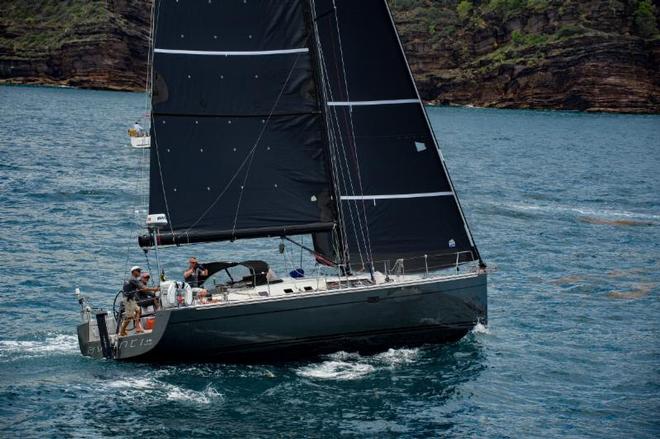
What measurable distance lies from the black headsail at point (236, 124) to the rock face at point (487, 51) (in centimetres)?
14490

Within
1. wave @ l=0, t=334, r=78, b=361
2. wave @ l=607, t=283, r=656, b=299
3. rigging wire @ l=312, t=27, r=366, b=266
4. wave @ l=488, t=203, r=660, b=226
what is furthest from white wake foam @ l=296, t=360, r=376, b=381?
wave @ l=488, t=203, r=660, b=226

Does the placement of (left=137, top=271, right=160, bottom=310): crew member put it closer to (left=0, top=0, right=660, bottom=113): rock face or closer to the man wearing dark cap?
the man wearing dark cap

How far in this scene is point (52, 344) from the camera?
92.5 feet

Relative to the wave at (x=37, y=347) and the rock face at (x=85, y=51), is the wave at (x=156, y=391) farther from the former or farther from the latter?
the rock face at (x=85, y=51)

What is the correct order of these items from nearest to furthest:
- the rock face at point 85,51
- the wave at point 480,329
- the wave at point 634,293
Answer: the wave at point 480,329, the wave at point 634,293, the rock face at point 85,51

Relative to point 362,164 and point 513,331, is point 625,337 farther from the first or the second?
point 362,164

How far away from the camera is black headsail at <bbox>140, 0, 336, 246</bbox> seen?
26.5m

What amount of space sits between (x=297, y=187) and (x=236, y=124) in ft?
8.25

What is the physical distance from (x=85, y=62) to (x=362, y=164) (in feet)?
507

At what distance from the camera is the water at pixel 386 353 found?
2342 centimetres

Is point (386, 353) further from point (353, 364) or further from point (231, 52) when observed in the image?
point (231, 52)

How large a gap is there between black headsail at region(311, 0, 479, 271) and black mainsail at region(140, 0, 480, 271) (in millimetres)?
29

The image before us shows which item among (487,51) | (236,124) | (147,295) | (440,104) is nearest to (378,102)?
(236,124)

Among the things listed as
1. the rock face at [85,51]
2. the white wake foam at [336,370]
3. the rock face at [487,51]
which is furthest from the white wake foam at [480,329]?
the rock face at [85,51]
